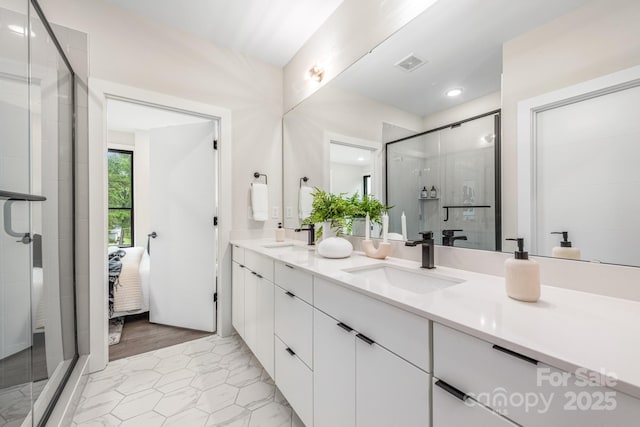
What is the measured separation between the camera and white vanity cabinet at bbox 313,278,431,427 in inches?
27.3

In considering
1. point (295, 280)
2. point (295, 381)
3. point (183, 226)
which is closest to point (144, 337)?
point (183, 226)

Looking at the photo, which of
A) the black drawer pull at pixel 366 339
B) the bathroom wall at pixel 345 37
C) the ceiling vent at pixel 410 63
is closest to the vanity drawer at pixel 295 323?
the black drawer pull at pixel 366 339

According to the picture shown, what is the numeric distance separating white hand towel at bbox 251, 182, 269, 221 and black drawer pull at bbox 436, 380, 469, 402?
6.65 ft

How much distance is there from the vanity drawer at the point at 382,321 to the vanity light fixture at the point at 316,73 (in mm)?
1757

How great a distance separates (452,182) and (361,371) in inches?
35.3

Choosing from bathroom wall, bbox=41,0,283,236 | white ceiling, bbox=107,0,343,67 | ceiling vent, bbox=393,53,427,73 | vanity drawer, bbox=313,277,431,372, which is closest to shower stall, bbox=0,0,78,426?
bathroom wall, bbox=41,0,283,236

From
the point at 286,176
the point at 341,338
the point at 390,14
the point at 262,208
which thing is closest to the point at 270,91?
the point at 286,176

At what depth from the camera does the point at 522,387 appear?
0.49m

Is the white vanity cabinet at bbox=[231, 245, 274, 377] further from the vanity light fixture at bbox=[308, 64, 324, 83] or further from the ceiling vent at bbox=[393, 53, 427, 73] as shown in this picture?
the vanity light fixture at bbox=[308, 64, 324, 83]

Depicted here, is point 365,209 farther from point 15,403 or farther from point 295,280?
point 15,403

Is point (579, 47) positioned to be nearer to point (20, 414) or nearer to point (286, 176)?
point (286, 176)

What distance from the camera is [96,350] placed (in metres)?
1.81

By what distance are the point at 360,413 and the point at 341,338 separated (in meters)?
0.23

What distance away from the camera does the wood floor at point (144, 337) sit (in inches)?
81.7
